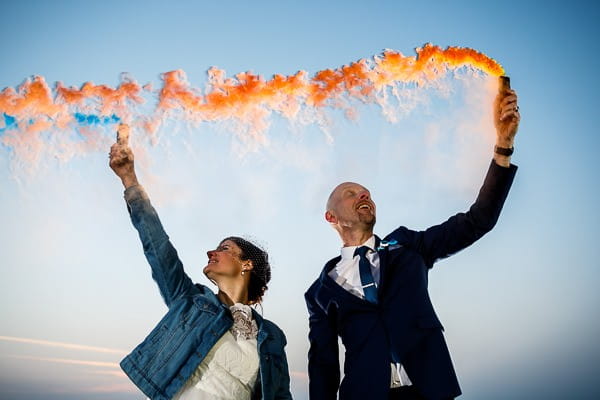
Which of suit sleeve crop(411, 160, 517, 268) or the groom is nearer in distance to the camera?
the groom

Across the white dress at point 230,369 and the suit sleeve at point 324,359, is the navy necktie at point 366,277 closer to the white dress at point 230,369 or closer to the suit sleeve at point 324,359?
the suit sleeve at point 324,359

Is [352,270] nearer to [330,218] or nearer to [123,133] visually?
[330,218]

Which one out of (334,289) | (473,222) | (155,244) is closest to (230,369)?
(334,289)

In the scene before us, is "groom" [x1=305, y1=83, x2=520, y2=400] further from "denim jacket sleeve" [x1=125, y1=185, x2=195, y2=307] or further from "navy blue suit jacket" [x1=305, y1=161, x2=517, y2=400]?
"denim jacket sleeve" [x1=125, y1=185, x2=195, y2=307]

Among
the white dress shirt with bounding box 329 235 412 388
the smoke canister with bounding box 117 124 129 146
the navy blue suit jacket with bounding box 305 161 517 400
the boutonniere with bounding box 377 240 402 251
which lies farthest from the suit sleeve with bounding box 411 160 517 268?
the smoke canister with bounding box 117 124 129 146

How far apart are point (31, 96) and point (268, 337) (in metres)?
4.59

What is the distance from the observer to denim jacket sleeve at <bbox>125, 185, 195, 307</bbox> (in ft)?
13.9

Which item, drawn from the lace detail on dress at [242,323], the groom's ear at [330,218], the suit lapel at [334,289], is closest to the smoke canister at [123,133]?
the lace detail on dress at [242,323]

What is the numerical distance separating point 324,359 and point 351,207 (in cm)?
142

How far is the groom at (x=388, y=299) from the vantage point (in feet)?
11.6

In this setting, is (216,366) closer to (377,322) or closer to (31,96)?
(377,322)

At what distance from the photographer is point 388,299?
3.86 m

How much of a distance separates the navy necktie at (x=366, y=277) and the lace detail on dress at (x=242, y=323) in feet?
4.14

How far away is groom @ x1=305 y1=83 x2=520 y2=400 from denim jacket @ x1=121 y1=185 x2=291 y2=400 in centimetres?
44
